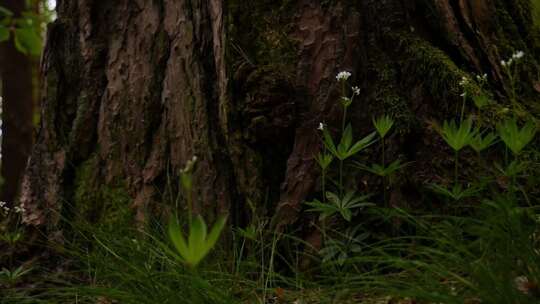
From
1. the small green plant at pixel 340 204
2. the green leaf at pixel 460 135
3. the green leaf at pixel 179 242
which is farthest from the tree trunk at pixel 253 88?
the green leaf at pixel 179 242

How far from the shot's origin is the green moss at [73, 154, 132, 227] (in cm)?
262

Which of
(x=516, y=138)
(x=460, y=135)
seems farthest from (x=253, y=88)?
(x=516, y=138)

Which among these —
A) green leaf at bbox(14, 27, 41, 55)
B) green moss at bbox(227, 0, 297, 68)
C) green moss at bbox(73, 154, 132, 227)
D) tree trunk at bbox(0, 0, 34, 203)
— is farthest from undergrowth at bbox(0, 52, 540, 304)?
tree trunk at bbox(0, 0, 34, 203)

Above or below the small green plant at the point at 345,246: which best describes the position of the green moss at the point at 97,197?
above

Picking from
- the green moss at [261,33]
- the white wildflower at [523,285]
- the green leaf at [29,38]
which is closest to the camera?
the white wildflower at [523,285]

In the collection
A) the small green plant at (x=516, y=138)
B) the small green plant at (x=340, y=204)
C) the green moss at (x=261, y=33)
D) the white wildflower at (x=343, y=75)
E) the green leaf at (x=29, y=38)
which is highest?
the green leaf at (x=29, y=38)

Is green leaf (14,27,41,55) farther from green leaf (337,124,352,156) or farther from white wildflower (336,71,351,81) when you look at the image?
green leaf (337,124,352,156)

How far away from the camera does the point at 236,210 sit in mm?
2287

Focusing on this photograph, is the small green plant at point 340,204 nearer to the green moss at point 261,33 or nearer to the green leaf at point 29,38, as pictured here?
the green moss at point 261,33

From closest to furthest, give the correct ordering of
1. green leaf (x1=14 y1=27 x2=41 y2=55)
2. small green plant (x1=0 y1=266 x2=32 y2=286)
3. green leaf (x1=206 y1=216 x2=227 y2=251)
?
green leaf (x1=206 y1=216 x2=227 y2=251) < small green plant (x1=0 y1=266 x2=32 y2=286) < green leaf (x1=14 y1=27 x2=41 y2=55)

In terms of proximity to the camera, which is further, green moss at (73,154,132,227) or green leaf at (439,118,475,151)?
green moss at (73,154,132,227)

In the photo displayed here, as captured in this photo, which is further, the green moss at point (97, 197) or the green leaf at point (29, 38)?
the green leaf at point (29, 38)

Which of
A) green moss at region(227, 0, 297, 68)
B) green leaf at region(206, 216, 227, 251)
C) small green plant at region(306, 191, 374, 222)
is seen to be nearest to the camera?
A: green leaf at region(206, 216, 227, 251)

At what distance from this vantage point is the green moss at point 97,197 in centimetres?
262
